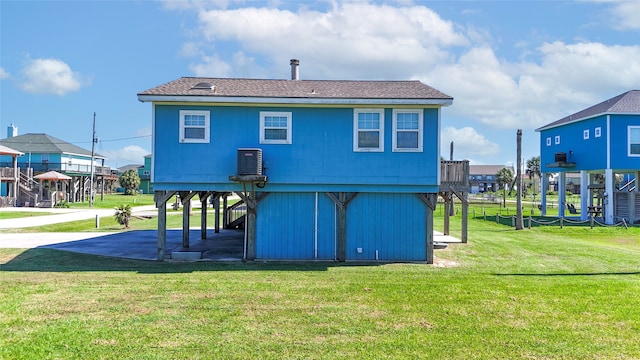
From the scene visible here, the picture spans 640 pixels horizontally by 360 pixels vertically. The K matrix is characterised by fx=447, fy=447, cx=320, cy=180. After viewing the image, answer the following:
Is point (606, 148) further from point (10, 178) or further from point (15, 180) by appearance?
point (10, 178)

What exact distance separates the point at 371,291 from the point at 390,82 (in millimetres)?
8442

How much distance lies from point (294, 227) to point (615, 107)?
73.2 feet

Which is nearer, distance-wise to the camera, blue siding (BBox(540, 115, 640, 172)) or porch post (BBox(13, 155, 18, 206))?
blue siding (BBox(540, 115, 640, 172))

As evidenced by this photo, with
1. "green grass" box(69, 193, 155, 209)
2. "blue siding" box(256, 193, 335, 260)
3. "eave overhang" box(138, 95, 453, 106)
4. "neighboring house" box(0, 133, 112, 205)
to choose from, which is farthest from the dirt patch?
"neighboring house" box(0, 133, 112, 205)

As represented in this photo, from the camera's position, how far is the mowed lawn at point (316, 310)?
5.97m

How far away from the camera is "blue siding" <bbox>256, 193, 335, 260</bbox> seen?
1312cm

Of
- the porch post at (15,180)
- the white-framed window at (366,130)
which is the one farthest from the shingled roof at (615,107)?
the porch post at (15,180)

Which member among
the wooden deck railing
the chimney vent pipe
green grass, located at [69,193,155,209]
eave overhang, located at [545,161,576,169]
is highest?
the chimney vent pipe

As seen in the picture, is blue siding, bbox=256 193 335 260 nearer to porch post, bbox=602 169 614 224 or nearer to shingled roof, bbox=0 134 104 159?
porch post, bbox=602 169 614 224

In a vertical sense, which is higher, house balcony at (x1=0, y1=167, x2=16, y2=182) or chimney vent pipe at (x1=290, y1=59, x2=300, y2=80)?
chimney vent pipe at (x1=290, y1=59, x2=300, y2=80)

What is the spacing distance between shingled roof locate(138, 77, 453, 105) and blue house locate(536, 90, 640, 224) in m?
16.9

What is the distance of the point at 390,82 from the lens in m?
15.3

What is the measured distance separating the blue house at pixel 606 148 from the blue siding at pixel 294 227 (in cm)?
2052

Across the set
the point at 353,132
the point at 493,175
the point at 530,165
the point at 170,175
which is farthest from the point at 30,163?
the point at 493,175
